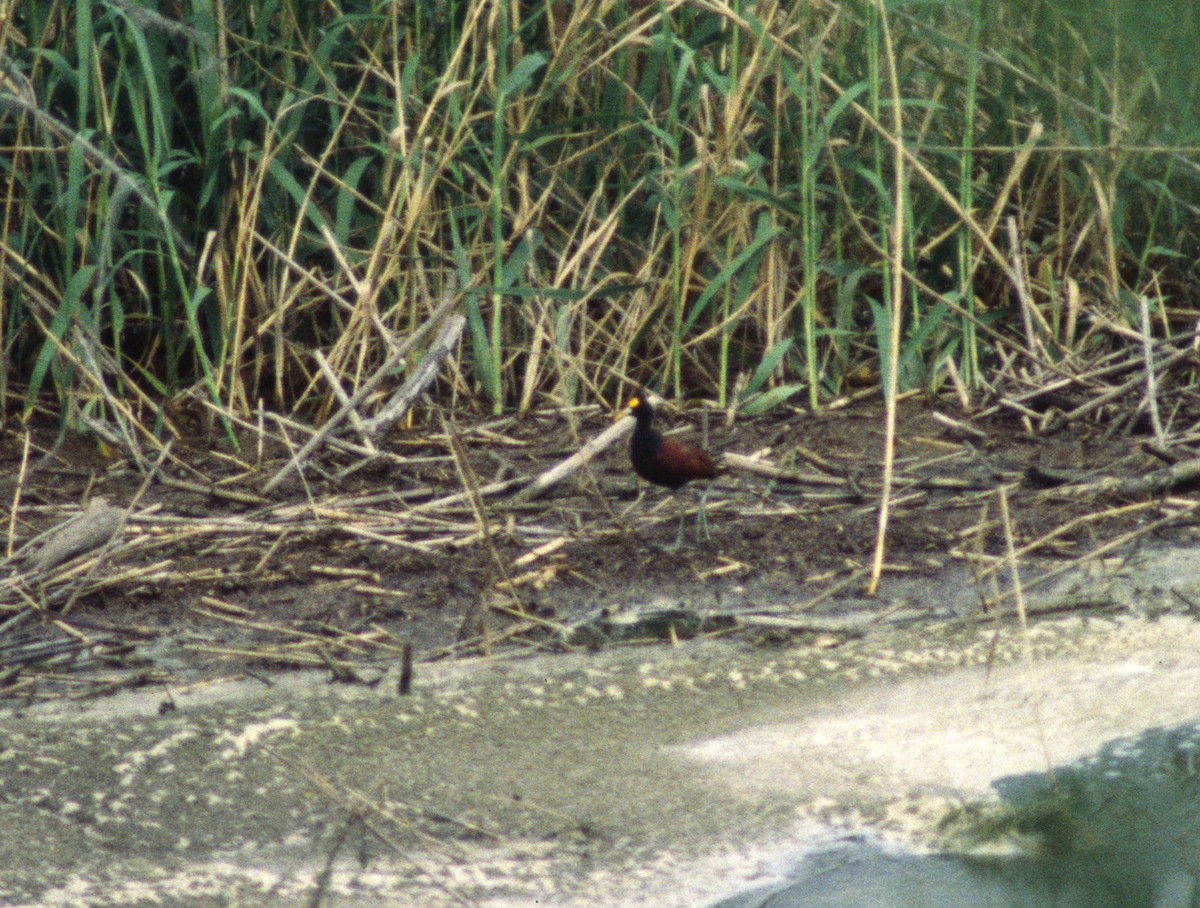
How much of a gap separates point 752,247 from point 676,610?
1.51 meters

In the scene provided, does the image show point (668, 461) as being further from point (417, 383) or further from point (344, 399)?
point (344, 399)

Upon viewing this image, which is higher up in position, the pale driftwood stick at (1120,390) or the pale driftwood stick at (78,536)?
the pale driftwood stick at (78,536)

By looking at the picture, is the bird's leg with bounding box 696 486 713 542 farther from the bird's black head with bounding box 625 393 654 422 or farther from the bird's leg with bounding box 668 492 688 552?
the bird's black head with bounding box 625 393 654 422

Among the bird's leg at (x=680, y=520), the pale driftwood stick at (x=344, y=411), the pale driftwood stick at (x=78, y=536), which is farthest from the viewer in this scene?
the pale driftwood stick at (x=344, y=411)

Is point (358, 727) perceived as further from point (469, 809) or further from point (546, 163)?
point (546, 163)

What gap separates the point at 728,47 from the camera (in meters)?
4.66

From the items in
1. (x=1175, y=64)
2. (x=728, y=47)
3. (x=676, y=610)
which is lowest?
(x=676, y=610)

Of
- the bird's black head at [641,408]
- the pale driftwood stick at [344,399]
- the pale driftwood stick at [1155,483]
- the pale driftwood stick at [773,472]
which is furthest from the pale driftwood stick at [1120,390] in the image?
the pale driftwood stick at [344,399]

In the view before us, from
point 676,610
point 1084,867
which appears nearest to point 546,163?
point 676,610

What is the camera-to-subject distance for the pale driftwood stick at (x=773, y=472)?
12.1ft

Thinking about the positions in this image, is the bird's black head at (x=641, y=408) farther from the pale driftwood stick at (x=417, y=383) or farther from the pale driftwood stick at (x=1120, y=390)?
the pale driftwood stick at (x=1120, y=390)

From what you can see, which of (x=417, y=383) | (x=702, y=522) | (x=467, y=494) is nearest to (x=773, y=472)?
(x=702, y=522)

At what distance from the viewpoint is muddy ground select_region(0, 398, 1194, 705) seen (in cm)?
292

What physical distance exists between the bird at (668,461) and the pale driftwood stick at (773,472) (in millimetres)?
68
